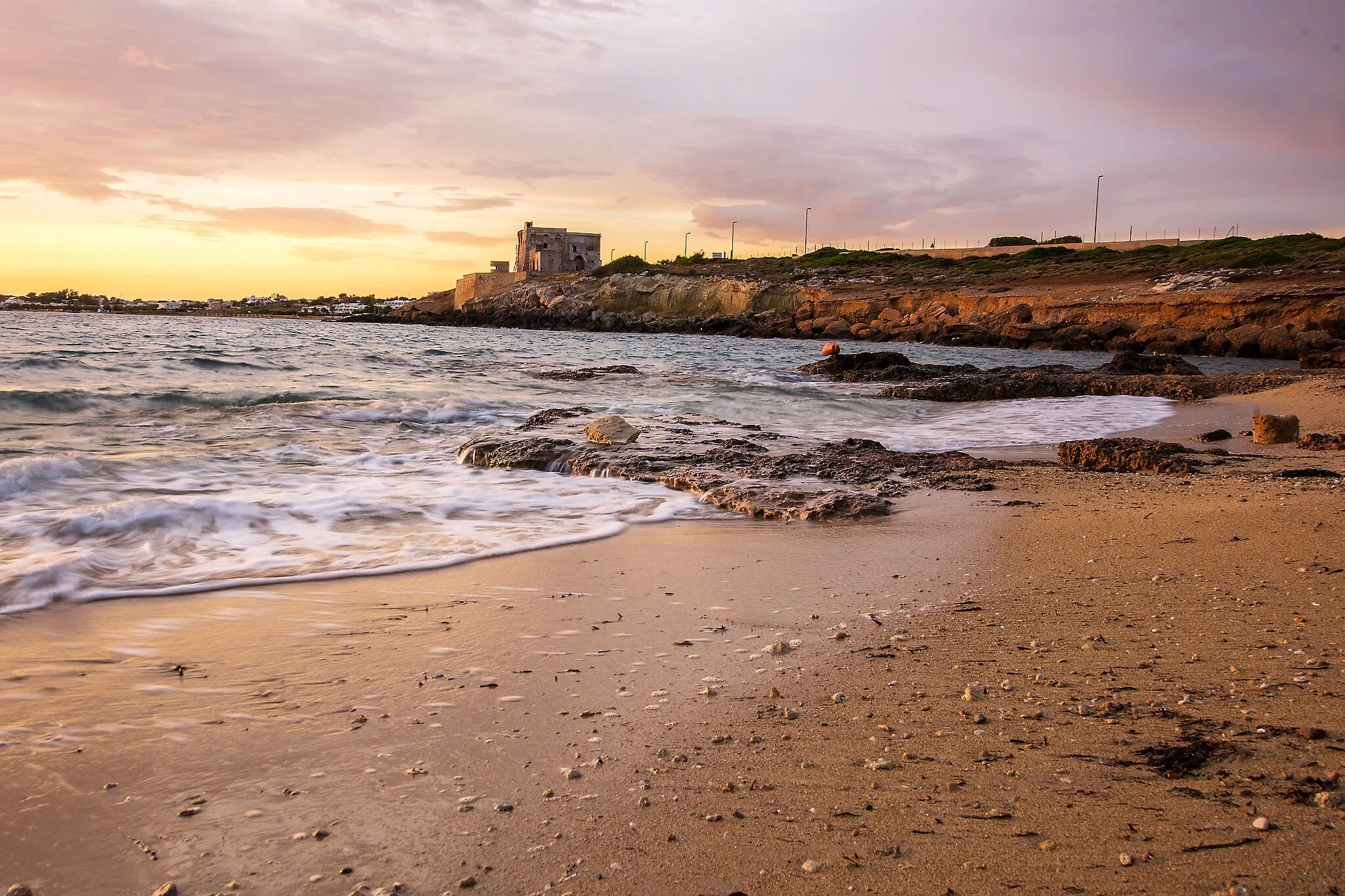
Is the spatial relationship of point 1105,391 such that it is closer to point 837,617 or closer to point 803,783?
point 837,617

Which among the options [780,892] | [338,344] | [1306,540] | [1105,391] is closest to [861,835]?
[780,892]

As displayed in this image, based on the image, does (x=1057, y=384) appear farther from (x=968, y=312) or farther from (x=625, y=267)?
(x=625, y=267)

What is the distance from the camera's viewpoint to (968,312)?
4244 centimetres

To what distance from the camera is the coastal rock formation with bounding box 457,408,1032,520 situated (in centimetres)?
556

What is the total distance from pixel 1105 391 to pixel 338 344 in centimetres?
2428

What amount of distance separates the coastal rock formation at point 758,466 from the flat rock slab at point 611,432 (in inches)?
3.4

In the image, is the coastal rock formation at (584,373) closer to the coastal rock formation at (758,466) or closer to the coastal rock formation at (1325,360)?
the coastal rock formation at (758,466)

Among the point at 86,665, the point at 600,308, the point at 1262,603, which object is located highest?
the point at 600,308

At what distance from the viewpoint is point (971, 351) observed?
31.5 m

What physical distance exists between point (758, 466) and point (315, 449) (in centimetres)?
421

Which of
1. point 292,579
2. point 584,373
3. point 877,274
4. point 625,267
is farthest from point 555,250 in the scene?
point 292,579

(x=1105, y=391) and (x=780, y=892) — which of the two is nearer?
(x=780, y=892)

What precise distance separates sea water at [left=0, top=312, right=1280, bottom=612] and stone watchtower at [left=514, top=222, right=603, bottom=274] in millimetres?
66158

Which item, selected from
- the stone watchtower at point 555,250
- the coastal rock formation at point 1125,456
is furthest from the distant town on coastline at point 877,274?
the coastal rock formation at point 1125,456
